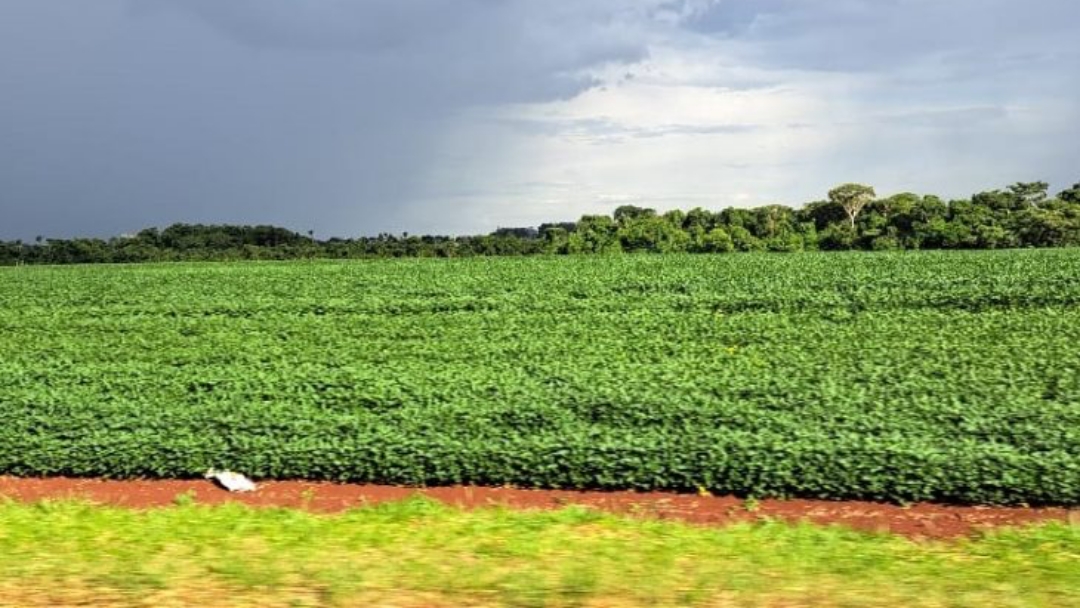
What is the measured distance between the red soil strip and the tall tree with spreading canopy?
2197 inches

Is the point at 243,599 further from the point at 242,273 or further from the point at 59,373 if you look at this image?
the point at 242,273

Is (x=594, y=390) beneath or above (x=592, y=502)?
above

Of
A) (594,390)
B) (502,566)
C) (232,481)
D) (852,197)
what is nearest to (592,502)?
(594,390)

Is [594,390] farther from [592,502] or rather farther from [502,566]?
[502,566]

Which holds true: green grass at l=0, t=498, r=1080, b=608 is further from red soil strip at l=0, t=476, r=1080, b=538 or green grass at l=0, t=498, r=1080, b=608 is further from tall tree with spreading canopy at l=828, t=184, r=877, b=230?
tall tree with spreading canopy at l=828, t=184, r=877, b=230

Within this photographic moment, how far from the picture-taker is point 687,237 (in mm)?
50562

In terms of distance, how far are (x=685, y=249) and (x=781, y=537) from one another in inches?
1696

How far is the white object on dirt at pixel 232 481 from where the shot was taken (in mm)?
8711

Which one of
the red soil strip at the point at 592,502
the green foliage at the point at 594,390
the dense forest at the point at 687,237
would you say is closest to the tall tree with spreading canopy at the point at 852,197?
A: the dense forest at the point at 687,237

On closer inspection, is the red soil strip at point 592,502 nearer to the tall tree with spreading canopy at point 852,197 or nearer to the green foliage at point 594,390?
the green foliage at point 594,390

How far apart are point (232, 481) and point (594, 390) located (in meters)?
4.14

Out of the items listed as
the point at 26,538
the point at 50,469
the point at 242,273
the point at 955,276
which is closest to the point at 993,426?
the point at 26,538

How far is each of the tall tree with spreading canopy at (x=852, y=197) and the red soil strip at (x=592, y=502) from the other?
55797 millimetres

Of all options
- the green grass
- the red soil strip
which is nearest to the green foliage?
the red soil strip
